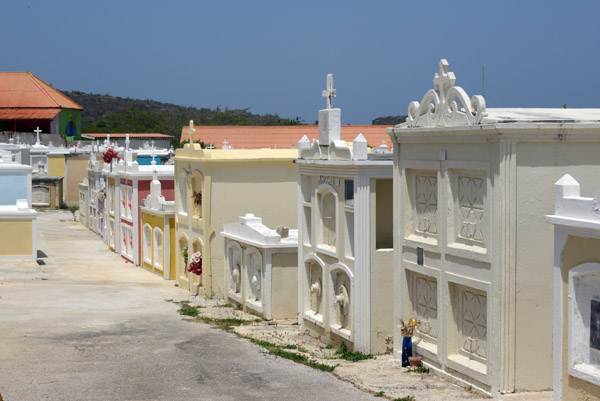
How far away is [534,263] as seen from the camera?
1728 cm

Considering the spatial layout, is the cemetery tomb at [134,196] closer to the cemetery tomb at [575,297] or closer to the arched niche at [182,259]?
the arched niche at [182,259]

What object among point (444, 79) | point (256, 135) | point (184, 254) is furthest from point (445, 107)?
point (256, 135)

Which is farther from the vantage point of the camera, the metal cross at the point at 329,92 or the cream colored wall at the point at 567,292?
the metal cross at the point at 329,92

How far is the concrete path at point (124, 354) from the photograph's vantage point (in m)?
18.8

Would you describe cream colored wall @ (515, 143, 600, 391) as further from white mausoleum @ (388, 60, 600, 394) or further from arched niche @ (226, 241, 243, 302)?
arched niche @ (226, 241, 243, 302)

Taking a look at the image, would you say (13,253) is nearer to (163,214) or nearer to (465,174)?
(163,214)

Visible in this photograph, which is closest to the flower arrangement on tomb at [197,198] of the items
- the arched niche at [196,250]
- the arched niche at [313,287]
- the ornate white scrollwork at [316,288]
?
the arched niche at [196,250]

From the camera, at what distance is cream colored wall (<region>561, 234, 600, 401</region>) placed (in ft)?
47.1

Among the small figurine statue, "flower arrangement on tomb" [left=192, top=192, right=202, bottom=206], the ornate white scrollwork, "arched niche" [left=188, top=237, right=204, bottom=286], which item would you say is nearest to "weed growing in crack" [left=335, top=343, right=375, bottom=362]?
the small figurine statue

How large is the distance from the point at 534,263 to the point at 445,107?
362cm

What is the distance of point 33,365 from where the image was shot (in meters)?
21.3

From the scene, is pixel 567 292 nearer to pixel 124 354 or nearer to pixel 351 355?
pixel 351 355

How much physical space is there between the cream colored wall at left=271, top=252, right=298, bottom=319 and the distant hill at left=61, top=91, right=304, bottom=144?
92395 millimetres

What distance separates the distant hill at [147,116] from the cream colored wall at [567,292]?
106598 mm
